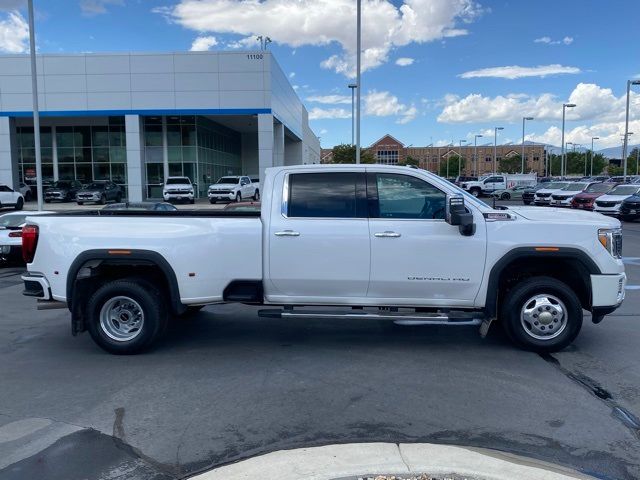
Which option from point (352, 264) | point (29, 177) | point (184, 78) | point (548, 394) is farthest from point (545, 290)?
point (29, 177)

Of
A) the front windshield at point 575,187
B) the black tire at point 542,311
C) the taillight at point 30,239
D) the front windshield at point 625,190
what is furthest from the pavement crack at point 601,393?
the front windshield at point 575,187

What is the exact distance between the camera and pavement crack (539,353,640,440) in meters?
4.53

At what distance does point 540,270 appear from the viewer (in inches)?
254

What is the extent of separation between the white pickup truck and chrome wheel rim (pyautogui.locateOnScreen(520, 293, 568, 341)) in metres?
0.01

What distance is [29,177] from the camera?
146 feet

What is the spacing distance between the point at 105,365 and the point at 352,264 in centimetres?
284

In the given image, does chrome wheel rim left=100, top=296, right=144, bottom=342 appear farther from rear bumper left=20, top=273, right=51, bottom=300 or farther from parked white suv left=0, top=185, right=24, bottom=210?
parked white suv left=0, top=185, right=24, bottom=210

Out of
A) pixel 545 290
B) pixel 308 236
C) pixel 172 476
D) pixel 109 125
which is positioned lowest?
pixel 172 476

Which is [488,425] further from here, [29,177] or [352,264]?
[29,177]

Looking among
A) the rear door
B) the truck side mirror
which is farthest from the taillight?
the truck side mirror

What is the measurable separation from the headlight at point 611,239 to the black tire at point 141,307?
4.82 m

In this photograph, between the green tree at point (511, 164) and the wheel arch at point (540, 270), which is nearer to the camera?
the wheel arch at point (540, 270)

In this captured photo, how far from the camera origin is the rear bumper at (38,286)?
632 centimetres

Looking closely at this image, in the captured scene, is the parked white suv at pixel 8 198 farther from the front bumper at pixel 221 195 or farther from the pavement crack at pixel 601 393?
the pavement crack at pixel 601 393
